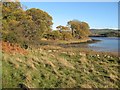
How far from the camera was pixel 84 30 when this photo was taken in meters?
100

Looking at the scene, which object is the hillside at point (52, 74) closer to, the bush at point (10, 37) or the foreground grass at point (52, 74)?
the foreground grass at point (52, 74)

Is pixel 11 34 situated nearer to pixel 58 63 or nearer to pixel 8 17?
pixel 8 17

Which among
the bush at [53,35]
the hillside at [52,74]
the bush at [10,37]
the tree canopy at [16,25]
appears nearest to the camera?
the hillside at [52,74]

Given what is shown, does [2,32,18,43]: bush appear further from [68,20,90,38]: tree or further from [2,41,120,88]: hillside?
[68,20,90,38]: tree

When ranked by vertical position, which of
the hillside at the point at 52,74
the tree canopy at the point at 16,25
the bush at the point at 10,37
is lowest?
the hillside at the point at 52,74

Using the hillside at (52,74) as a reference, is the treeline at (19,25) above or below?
above

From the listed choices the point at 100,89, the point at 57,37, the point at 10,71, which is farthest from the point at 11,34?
the point at 57,37

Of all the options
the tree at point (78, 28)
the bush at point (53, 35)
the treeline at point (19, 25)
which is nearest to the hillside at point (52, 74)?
the treeline at point (19, 25)

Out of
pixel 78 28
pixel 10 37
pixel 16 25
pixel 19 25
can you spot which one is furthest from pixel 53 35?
pixel 10 37

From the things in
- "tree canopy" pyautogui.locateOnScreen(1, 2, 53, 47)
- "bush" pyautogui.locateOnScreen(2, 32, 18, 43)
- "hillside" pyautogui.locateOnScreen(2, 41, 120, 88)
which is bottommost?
Answer: "hillside" pyautogui.locateOnScreen(2, 41, 120, 88)

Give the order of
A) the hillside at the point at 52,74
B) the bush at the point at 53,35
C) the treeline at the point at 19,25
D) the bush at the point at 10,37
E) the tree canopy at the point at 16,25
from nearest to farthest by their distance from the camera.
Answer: the hillside at the point at 52,74
the bush at the point at 10,37
the treeline at the point at 19,25
the tree canopy at the point at 16,25
the bush at the point at 53,35

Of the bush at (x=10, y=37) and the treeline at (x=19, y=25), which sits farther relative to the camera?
the treeline at (x=19, y=25)

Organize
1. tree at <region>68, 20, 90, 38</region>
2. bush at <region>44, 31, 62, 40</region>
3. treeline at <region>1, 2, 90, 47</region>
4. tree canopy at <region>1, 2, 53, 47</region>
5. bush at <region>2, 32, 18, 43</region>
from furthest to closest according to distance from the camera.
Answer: tree at <region>68, 20, 90, 38</region>, bush at <region>44, 31, 62, 40</region>, tree canopy at <region>1, 2, 53, 47</region>, treeline at <region>1, 2, 90, 47</region>, bush at <region>2, 32, 18, 43</region>

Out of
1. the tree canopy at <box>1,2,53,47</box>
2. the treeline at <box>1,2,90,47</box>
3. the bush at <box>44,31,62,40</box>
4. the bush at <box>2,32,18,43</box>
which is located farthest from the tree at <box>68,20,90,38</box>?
the bush at <box>2,32,18,43</box>
